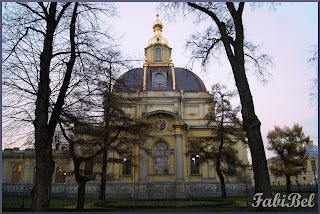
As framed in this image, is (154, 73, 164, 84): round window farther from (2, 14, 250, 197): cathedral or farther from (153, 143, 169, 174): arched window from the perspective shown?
(153, 143, 169, 174): arched window

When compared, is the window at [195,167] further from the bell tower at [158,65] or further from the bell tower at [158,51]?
the bell tower at [158,51]

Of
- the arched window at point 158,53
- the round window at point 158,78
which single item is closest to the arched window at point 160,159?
the round window at point 158,78

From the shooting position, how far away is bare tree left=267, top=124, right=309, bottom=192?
116 feet

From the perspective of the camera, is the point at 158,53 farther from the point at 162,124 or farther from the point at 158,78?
the point at 162,124

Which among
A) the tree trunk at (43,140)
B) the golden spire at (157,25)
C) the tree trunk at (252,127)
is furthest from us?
the golden spire at (157,25)

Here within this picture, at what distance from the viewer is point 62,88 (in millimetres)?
8922

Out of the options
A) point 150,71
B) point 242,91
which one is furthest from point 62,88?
point 150,71

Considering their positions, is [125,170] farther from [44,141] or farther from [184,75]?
[44,141]

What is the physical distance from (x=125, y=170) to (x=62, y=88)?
2155 centimetres

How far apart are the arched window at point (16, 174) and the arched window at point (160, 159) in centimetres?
1886

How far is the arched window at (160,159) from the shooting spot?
28.5m

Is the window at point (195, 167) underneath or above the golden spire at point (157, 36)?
underneath

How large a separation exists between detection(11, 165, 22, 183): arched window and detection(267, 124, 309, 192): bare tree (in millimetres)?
34527

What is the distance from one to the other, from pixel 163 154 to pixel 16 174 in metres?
20.3
